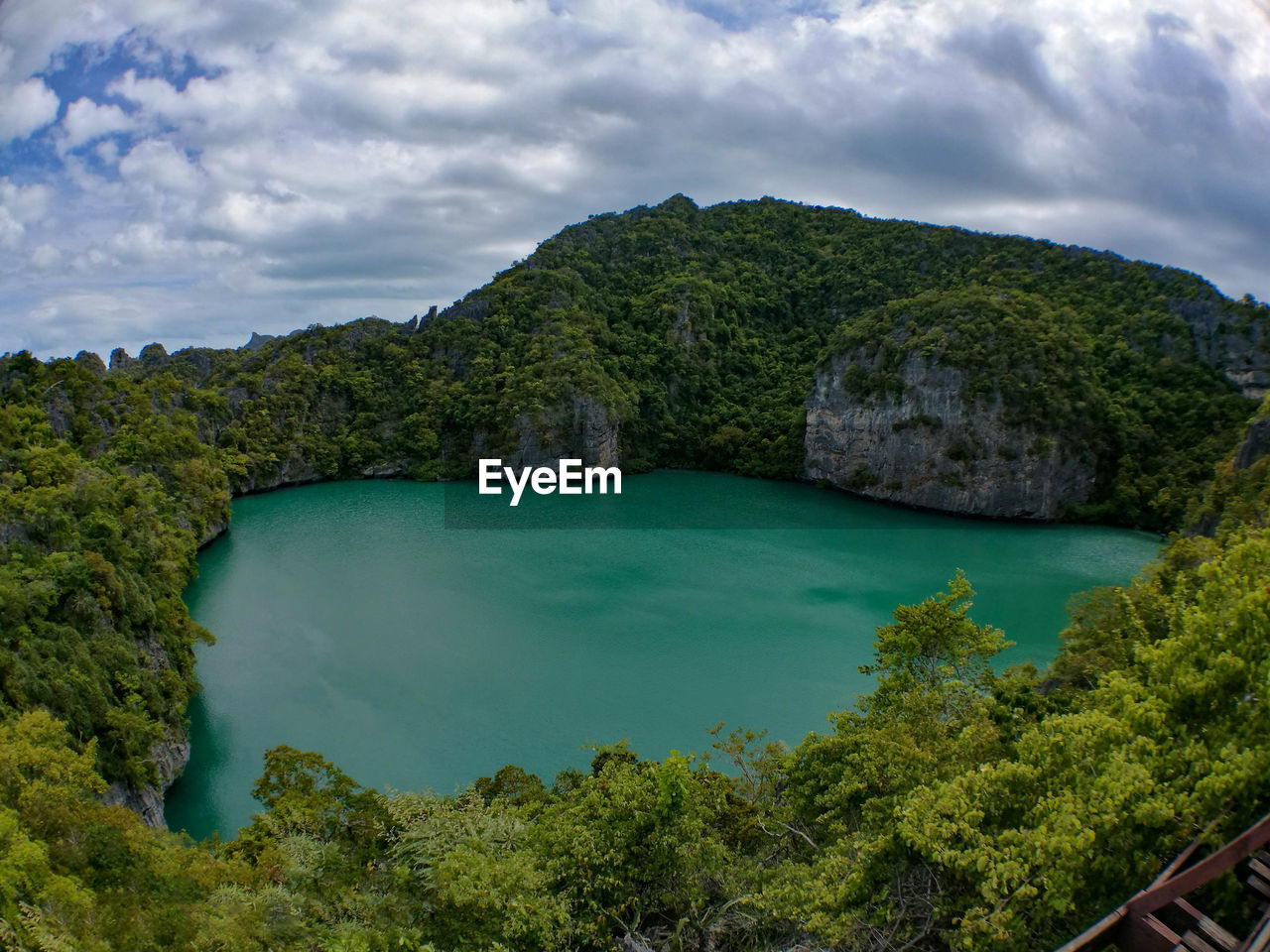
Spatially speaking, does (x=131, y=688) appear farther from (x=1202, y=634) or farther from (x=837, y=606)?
(x=837, y=606)

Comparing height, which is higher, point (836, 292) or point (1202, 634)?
point (836, 292)

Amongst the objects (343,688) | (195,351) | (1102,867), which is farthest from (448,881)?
(195,351)

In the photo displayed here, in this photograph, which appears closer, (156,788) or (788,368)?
(156,788)

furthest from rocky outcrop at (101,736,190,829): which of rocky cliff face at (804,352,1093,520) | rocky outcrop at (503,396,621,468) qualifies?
rocky cliff face at (804,352,1093,520)

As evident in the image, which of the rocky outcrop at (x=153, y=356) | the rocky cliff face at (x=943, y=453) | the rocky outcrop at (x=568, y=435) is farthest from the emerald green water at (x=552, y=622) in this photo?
the rocky outcrop at (x=153, y=356)

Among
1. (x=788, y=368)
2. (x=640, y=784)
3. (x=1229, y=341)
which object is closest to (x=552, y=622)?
(x=640, y=784)

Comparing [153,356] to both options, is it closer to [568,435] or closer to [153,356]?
[153,356]

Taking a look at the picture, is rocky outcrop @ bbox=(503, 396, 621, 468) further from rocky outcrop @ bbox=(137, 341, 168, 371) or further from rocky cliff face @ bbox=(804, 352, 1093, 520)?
rocky outcrop @ bbox=(137, 341, 168, 371)
